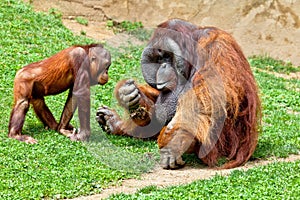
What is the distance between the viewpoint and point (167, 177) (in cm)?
493

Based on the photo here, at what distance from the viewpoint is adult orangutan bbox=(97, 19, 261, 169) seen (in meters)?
5.03

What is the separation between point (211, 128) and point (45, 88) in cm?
157

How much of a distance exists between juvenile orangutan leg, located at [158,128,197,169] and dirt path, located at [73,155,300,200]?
7 cm

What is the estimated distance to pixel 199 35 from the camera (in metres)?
5.28

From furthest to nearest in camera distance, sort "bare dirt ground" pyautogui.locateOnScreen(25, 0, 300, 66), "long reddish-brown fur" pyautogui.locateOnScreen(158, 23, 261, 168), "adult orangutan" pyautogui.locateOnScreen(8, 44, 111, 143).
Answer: "bare dirt ground" pyautogui.locateOnScreen(25, 0, 300, 66) → "adult orangutan" pyautogui.locateOnScreen(8, 44, 111, 143) → "long reddish-brown fur" pyautogui.locateOnScreen(158, 23, 261, 168)

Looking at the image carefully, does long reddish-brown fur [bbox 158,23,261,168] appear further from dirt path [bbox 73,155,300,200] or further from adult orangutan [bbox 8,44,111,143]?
adult orangutan [bbox 8,44,111,143]

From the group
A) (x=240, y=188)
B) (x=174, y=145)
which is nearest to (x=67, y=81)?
(x=174, y=145)

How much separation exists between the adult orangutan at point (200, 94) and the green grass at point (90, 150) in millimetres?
261

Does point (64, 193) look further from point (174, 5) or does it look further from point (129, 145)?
point (174, 5)

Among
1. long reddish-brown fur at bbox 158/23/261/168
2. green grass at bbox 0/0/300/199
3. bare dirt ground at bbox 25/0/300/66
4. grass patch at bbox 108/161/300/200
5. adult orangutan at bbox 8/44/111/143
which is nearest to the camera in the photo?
grass patch at bbox 108/161/300/200

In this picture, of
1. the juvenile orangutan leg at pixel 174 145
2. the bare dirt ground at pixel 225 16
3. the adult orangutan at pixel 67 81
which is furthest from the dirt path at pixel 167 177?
the bare dirt ground at pixel 225 16

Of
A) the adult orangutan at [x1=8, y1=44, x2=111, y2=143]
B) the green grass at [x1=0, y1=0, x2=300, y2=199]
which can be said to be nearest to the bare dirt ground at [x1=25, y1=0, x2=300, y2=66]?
the green grass at [x1=0, y1=0, x2=300, y2=199]

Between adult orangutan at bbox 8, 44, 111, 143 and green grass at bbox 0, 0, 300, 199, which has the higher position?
adult orangutan at bbox 8, 44, 111, 143

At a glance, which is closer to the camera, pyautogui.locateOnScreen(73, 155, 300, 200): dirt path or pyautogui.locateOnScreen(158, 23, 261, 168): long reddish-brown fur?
pyautogui.locateOnScreen(73, 155, 300, 200): dirt path
